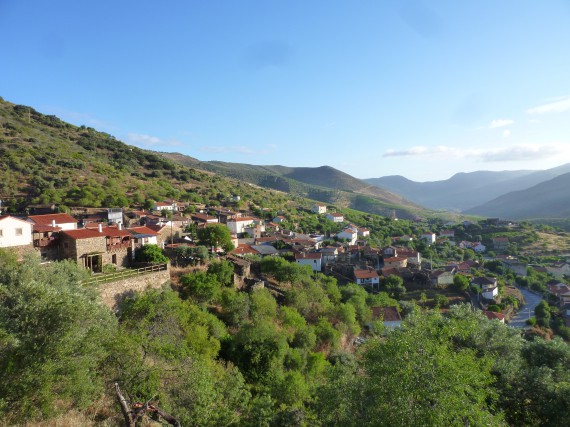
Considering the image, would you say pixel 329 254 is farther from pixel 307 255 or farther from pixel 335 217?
pixel 335 217

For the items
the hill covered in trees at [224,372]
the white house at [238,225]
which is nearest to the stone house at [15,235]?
the hill covered in trees at [224,372]

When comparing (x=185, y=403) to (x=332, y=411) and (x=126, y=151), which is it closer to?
(x=332, y=411)

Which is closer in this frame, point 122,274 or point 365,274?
point 122,274

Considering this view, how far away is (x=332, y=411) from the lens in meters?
10.2

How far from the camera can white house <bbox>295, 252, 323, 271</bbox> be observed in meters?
43.9

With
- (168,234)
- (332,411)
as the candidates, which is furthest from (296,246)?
(332,411)

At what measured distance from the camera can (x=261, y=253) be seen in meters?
40.8

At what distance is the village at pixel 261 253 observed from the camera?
20578mm

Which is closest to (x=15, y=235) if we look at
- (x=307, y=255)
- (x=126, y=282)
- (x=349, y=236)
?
(x=126, y=282)

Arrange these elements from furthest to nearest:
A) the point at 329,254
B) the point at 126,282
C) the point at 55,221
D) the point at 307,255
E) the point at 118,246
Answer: the point at 329,254 → the point at 307,255 → the point at 55,221 → the point at 118,246 → the point at 126,282

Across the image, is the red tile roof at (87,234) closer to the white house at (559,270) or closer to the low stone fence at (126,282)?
the low stone fence at (126,282)

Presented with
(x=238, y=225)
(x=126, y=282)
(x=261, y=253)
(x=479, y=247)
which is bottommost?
(x=479, y=247)

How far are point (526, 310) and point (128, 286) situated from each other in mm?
48400

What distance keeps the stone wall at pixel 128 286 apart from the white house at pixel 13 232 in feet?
20.6
